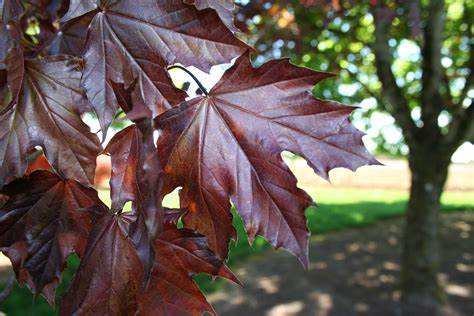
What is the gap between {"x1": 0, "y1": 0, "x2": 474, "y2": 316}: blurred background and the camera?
3.85 meters

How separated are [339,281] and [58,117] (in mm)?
5640

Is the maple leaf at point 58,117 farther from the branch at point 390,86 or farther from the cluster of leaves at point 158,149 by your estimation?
the branch at point 390,86

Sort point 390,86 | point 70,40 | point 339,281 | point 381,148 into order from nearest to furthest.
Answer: point 70,40 < point 390,86 < point 339,281 < point 381,148

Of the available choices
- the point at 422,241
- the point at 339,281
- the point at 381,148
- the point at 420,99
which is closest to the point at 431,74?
the point at 420,99

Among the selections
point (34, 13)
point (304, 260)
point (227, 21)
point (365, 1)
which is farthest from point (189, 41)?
point (365, 1)

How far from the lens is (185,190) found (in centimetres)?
69

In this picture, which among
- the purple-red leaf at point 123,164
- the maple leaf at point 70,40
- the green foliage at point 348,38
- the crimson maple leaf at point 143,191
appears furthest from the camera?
the green foliage at point 348,38

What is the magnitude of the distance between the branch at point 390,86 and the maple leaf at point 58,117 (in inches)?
142

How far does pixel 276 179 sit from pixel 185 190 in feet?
0.48

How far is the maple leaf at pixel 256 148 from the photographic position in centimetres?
67

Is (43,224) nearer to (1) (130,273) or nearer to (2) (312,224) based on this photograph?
(1) (130,273)

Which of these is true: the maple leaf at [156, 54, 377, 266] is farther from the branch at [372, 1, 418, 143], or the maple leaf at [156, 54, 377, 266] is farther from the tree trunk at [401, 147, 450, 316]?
the tree trunk at [401, 147, 450, 316]

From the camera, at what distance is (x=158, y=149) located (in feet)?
2.15

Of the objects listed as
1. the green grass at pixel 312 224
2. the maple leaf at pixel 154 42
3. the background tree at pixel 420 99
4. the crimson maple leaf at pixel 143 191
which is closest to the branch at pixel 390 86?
the background tree at pixel 420 99
